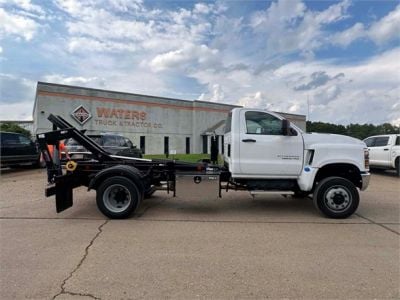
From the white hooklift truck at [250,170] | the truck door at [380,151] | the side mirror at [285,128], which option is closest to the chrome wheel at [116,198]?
the white hooklift truck at [250,170]

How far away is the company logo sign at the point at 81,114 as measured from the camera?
98.0ft

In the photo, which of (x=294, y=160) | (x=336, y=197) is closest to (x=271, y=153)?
(x=294, y=160)

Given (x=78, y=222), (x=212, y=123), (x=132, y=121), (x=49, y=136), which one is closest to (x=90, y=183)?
(x=78, y=222)

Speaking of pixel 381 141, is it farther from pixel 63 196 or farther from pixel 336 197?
pixel 63 196

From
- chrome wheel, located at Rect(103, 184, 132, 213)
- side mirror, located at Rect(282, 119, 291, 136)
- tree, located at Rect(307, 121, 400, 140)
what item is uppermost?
tree, located at Rect(307, 121, 400, 140)

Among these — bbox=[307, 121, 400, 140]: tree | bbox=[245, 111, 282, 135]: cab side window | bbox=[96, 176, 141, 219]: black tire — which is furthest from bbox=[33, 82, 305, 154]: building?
bbox=[96, 176, 141, 219]: black tire

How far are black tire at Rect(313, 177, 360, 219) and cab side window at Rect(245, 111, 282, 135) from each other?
4.72 feet

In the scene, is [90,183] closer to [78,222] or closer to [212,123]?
[78,222]

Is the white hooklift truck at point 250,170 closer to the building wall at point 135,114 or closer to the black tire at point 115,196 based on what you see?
the black tire at point 115,196

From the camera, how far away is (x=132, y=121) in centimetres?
3412

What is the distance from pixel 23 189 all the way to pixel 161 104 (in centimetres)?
2628

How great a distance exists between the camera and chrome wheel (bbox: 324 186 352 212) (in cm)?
703

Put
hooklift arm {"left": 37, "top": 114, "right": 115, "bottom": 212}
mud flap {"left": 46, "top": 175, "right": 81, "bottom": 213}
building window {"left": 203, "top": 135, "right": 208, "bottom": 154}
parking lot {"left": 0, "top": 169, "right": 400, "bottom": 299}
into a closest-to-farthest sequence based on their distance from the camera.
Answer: parking lot {"left": 0, "top": 169, "right": 400, "bottom": 299} → mud flap {"left": 46, "top": 175, "right": 81, "bottom": 213} → hooklift arm {"left": 37, "top": 114, "right": 115, "bottom": 212} → building window {"left": 203, "top": 135, "right": 208, "bottom": 154}

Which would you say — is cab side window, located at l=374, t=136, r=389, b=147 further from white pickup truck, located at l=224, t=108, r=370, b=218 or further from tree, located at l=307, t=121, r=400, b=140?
tree, located at l=307, t=121, r=400, b=140
